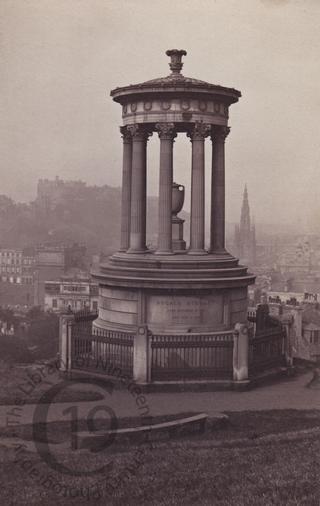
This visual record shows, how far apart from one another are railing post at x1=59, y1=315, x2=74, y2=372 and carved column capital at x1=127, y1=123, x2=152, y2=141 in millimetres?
6178

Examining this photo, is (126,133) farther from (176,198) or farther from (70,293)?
(70,293)

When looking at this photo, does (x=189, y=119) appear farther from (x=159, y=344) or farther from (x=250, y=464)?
(x=250, y=464)

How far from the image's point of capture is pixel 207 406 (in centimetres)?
2041

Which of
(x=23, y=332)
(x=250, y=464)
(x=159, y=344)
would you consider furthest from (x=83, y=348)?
(x=23, y=332)

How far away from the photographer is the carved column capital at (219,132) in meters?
25.1

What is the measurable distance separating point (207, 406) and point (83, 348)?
18.3 ft

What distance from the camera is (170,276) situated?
23328mm

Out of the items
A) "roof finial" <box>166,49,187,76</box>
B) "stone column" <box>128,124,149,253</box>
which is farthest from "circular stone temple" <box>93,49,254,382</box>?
"roof finial" <box>166,49,187,76</box>

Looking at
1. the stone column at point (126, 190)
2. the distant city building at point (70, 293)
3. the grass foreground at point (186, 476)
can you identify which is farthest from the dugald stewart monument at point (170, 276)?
the distant city building at point (70, 293)

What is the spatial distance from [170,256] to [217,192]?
319 cm

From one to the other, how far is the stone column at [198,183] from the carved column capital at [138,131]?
61.9 inches

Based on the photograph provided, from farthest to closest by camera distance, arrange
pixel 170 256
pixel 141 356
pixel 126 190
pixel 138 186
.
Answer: pixel 126 190
pixel 138 186
pixel 170 256
pixel 141 356
